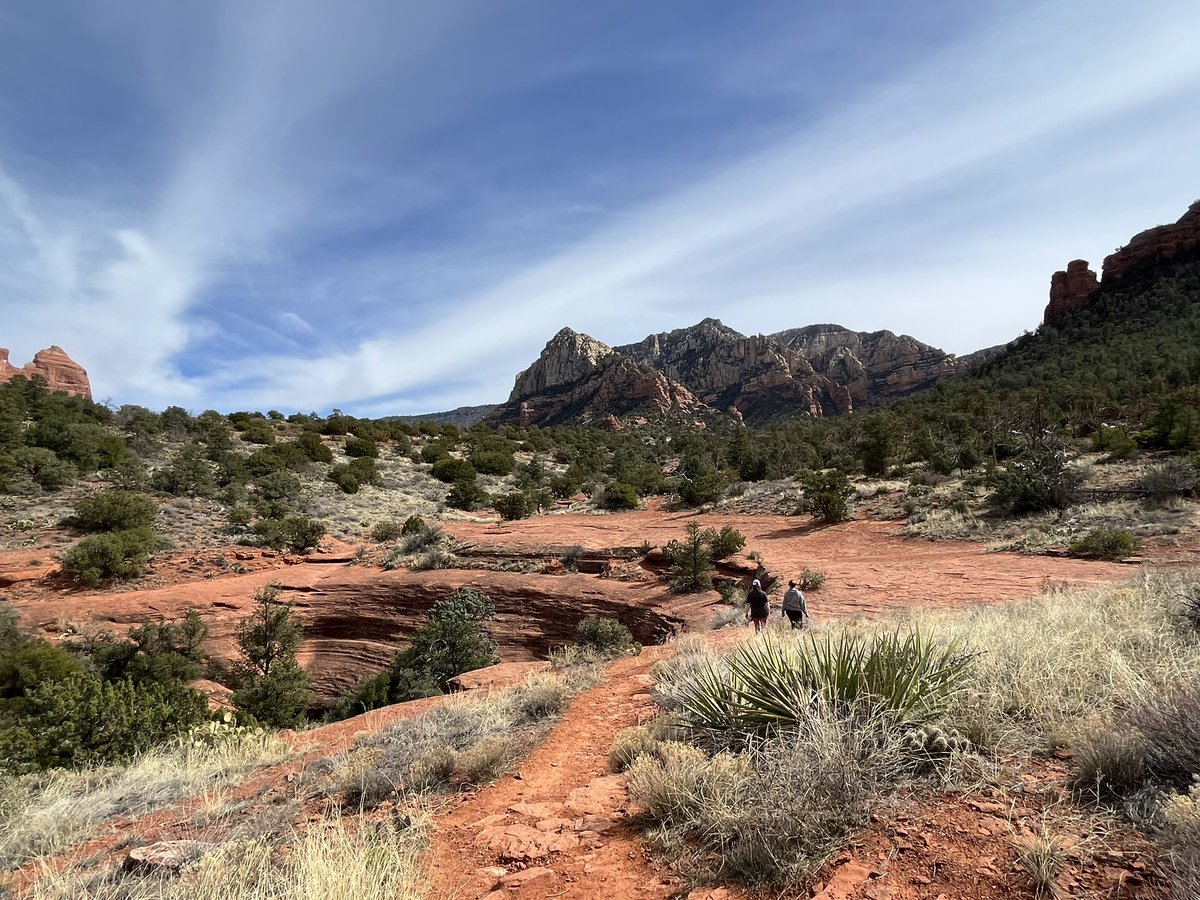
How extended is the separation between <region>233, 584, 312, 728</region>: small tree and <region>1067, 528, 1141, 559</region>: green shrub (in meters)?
16.8

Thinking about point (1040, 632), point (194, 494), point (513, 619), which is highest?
point (194, 494)

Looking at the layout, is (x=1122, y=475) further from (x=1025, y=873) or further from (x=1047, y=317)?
(x=1047, y=317)

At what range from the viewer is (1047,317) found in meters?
66.8

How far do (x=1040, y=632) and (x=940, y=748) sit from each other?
250 cm

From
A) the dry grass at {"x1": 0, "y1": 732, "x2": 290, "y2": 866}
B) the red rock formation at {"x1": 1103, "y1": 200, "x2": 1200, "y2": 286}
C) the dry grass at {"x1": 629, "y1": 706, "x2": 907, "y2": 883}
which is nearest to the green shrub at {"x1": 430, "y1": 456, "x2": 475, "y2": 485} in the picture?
the dry grass at {"x1": 0, "y1": 732, "x2": 290, "y2": 866}

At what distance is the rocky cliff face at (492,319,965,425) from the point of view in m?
94.9

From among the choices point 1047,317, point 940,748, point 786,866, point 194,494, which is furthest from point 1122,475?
point 1047,317

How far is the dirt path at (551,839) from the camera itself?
10.4 ft

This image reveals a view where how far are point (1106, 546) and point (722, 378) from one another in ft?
346

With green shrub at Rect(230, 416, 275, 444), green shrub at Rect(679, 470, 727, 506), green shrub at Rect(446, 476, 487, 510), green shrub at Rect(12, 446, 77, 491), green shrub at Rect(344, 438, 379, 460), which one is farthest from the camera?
green shrub at Rect(344, 438, 379, 460)

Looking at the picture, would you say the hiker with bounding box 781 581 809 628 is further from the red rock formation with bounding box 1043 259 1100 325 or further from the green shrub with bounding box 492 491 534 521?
the red rock formation with bounding box 1043 259 1100 325

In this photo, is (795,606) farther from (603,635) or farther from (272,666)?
(272,666)

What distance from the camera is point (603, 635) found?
39.8ft

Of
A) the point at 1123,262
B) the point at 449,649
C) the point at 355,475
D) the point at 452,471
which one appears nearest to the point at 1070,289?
the point at 1123,262
